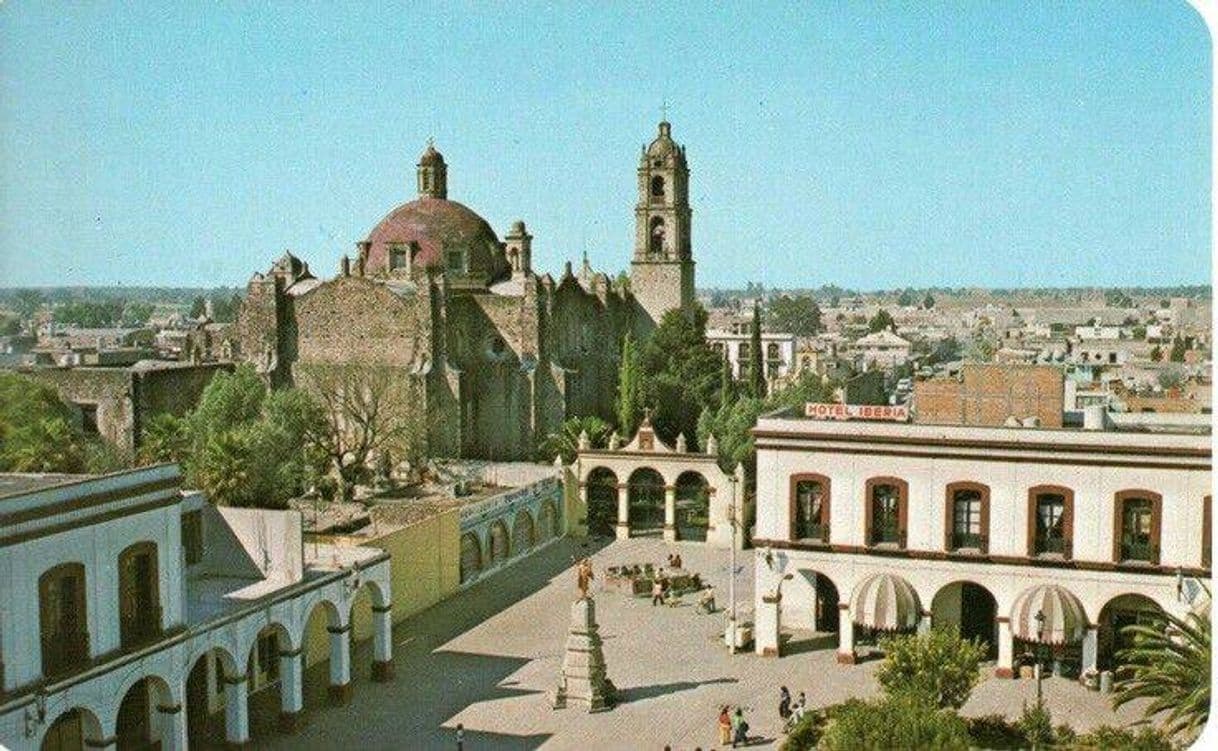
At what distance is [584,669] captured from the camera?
92.9 feet

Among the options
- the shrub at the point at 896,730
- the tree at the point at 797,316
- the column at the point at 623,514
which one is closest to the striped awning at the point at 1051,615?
the shrub at the point at 896,730

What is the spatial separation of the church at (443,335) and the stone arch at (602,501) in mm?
9317

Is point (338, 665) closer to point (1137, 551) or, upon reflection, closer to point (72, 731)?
point (72, 731)

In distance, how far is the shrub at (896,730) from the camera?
19.2 meters

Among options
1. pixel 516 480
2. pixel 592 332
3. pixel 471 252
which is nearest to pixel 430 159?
pixel 471 252

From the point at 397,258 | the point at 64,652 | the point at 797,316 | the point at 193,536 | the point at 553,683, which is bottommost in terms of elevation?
the point at 553,683

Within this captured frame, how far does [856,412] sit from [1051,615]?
6731 mm

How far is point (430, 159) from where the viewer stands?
68875 millimetres

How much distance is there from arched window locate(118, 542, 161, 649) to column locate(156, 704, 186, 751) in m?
1.58

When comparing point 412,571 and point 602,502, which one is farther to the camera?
point 602,502

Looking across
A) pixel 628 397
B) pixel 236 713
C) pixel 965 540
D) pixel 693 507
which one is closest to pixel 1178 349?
pixel 628 397

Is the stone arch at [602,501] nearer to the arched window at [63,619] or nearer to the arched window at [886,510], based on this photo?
the arched window at [886,510]

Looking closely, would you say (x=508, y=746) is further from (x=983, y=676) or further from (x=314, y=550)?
(x=983, y=676)

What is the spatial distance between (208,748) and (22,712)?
6.67 meters
